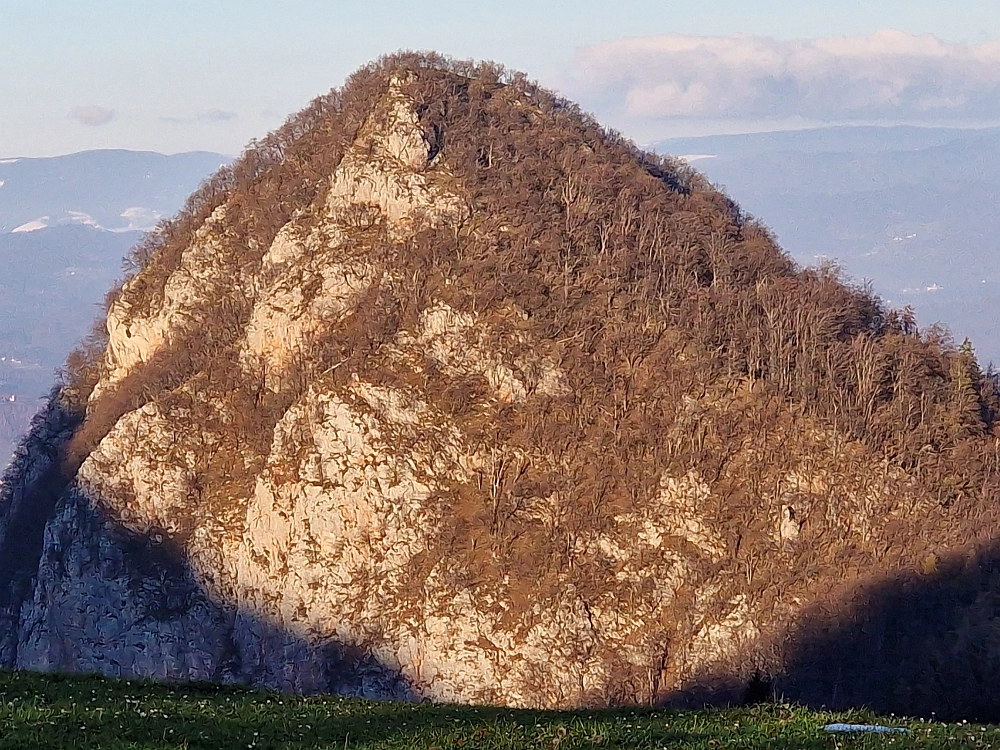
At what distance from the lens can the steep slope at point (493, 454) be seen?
243ft

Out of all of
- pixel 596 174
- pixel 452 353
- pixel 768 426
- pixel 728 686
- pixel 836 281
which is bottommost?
pixel 728 686

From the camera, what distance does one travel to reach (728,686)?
70.5 m

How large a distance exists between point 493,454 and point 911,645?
30461 millimetres

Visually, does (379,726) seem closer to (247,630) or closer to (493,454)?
(493,454)

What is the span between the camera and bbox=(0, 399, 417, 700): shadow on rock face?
7644 cm

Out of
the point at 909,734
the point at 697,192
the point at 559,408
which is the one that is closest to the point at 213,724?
the point at 909,734

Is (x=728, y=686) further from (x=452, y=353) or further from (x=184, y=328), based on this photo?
(x=184, y=328)

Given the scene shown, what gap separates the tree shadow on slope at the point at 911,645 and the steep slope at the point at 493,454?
1.84 ft

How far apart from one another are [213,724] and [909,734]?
40.4 feet

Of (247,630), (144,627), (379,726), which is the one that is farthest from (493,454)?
(379,726)

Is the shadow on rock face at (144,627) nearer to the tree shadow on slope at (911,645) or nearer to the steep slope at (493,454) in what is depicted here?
the steep slope at (493,454)

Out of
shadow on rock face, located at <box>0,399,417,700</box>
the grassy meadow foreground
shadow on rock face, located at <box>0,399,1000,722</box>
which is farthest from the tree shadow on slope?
the grassy meadow foreground

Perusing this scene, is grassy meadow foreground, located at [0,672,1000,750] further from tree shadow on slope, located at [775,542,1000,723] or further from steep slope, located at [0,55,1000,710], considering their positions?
steep slope, located at [0,55,1000,710]

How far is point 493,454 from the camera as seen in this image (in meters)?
79.1
